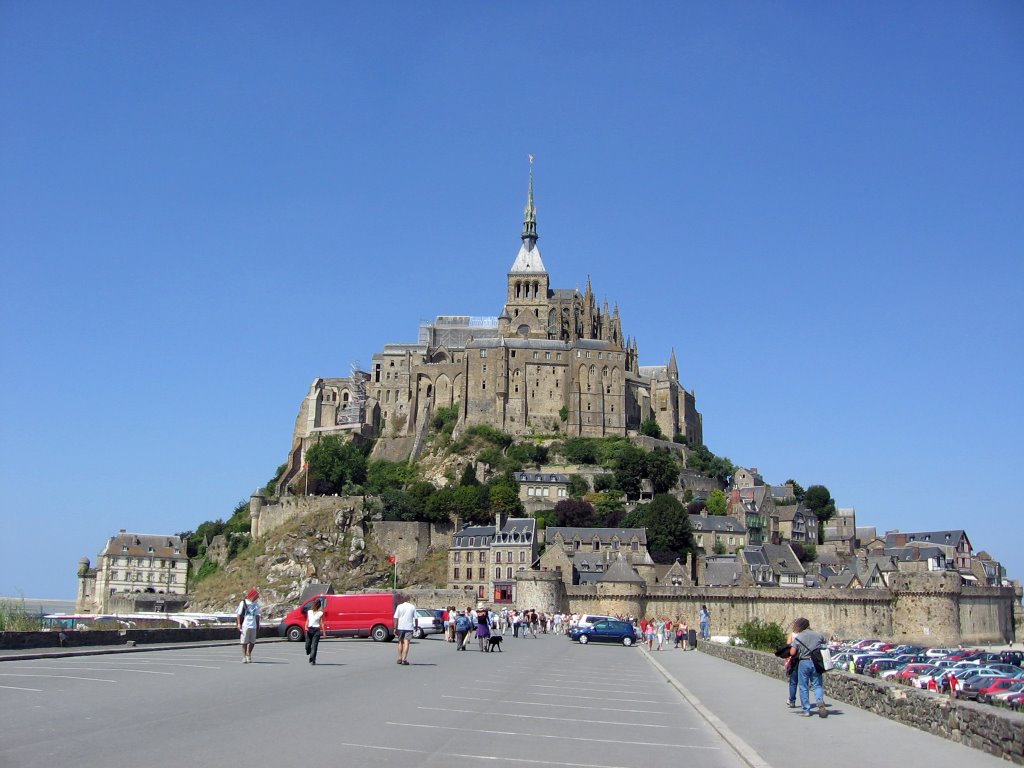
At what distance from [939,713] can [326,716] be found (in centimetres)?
777

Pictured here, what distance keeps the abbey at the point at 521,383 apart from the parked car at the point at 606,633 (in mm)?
67943

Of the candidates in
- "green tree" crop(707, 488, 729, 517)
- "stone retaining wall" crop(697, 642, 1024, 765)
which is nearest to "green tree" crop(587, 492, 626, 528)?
"green tree" crop(707, 488, 729, 517)

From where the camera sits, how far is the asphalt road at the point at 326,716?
1085cm

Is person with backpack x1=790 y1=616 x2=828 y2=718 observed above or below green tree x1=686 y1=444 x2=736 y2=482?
below

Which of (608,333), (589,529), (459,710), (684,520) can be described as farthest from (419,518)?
(459,710)

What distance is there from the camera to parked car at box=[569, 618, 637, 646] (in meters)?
46.0

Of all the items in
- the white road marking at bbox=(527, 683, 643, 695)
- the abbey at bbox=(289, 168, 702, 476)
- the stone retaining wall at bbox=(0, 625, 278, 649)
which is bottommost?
the white road marking at bbox=(527, 683, 643, 695)

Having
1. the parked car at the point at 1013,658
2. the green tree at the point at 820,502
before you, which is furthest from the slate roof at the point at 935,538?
the parked car at the point at 1013,658

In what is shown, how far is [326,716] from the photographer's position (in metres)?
13.7

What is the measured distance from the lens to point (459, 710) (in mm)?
15352

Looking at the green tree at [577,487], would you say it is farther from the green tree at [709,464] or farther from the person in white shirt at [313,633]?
the person in white shirt at [313,633]

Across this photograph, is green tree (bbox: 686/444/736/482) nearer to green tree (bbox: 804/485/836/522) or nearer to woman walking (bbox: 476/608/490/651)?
green tree (bbox: 804/485/836/522)

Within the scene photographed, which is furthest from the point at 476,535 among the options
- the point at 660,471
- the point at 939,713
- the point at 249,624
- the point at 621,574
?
the point at 939,713

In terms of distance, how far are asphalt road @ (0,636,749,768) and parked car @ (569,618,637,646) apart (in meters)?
22.6
